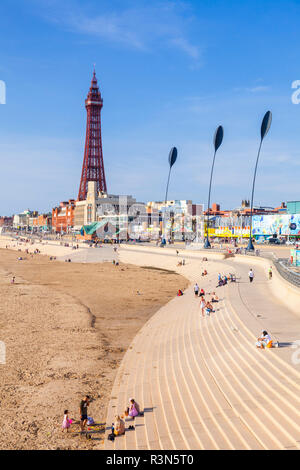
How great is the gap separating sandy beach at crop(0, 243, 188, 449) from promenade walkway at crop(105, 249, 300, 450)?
0.88 metres

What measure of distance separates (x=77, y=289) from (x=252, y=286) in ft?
43.9

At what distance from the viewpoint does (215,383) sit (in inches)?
385

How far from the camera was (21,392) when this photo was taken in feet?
36.7

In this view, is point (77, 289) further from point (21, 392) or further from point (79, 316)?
point (21, 392)

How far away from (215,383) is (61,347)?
24.1 feet

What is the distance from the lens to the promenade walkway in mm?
7523

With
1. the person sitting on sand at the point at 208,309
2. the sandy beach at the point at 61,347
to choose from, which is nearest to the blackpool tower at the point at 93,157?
the sandy beach at the point at 61,347

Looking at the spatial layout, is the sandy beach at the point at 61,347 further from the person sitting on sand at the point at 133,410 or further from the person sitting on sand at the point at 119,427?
the person sitting on sand at the point at 133,410

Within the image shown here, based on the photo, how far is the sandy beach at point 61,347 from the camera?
370 inches

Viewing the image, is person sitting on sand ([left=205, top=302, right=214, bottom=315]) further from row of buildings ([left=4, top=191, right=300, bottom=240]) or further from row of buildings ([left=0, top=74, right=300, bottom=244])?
row of buildings ([left=0, top=74, right=300, bottom=244])

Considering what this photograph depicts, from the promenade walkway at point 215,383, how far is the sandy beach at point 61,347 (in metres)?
0.88

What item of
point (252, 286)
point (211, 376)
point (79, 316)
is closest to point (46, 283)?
point (79, 316)

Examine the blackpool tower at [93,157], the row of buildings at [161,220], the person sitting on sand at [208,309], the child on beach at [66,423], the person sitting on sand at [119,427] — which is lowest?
the child on beach at [66,423]

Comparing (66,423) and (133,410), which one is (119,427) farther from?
(66,423)
